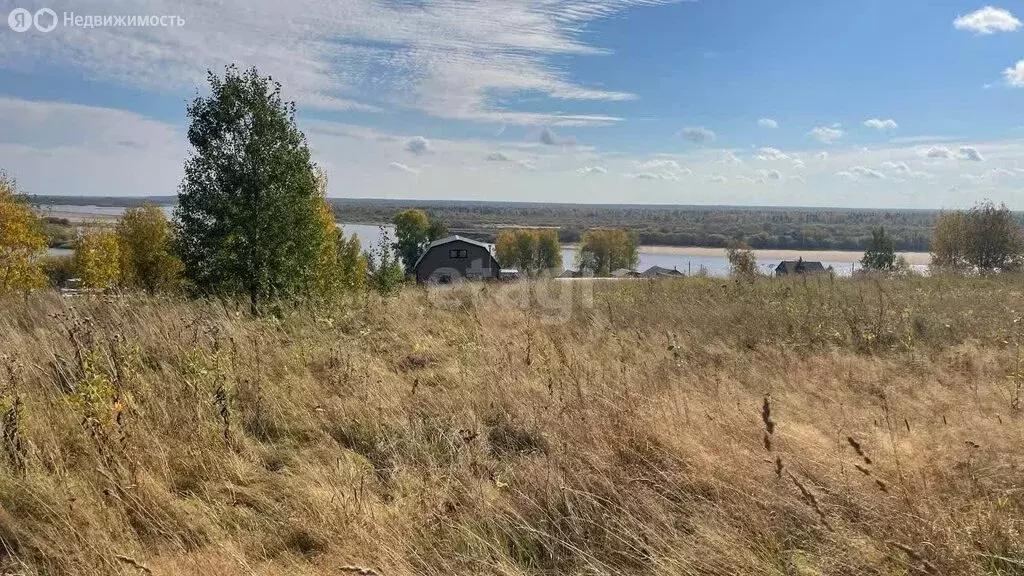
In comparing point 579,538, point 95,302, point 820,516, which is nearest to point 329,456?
point 579,538

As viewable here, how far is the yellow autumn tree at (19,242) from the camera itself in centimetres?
2705

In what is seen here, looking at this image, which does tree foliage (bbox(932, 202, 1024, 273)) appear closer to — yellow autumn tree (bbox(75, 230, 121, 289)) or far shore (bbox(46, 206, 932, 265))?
far shore (bbox(46, 206, 932, 265))

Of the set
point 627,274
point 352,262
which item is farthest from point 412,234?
point 627,274

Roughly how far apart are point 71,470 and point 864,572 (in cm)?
364

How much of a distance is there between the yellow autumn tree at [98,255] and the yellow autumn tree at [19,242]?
784 centimetres

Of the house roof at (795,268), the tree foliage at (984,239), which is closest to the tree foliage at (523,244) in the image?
the house roof at (795,268)

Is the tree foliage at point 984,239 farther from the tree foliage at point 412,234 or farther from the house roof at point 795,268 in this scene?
the tree foliage at point 412,234

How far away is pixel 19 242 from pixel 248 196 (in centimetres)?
2247

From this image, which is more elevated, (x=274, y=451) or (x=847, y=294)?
(x=847, y=294)

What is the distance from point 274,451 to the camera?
11.4 ft

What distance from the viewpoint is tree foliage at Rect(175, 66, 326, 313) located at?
13.2m

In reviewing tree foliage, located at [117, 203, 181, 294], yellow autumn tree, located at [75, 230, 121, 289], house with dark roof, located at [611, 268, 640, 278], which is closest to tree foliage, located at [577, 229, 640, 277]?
tree foliage, located at [117, 203, 181, 294]

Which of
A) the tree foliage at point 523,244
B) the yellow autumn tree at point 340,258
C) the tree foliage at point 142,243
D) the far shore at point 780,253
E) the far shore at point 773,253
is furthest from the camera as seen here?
the far shore at point 780,253

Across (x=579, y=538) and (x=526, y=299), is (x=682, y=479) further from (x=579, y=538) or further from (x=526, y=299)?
(x=526, y=299)
